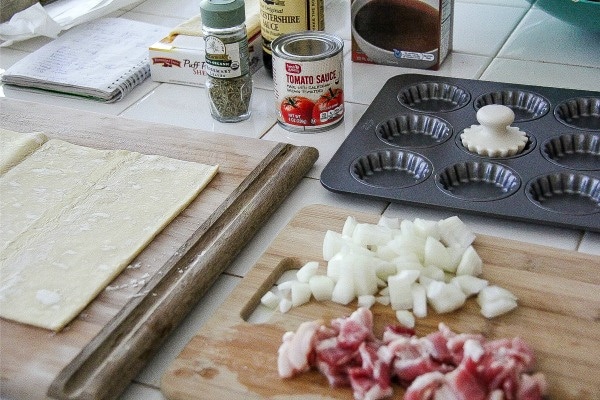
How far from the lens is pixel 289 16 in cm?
151

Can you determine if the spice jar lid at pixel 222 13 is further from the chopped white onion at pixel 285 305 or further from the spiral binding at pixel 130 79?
the chopped white onion at pixel 285 305

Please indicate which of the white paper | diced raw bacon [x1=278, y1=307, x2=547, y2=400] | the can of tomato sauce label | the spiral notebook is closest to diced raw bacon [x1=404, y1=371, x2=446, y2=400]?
diced raw bacon [x1=278, y1=307, x2=547, y2=400]

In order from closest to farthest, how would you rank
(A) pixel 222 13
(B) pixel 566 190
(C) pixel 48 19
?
(B) pixel 566 190 < (A) pixel 222 13 < (C) pixel 48 19

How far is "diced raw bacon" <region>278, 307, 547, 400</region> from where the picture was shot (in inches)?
33.1

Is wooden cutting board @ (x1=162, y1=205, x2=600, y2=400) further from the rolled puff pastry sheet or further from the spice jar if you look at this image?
the spice jar

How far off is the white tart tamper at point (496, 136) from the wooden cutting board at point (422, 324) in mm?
220

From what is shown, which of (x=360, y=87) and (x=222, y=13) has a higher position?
(x=222, y=13)

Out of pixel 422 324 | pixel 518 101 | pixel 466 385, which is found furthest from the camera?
pixel 518 101

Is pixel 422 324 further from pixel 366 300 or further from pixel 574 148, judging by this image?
pixel 574 148

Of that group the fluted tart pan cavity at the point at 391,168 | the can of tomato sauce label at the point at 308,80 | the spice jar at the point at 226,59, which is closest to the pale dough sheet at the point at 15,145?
the spice jar at the point at 226,59

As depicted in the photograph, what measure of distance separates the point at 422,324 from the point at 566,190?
14.8 inches

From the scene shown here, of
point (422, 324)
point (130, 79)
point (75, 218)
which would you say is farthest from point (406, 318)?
point (130, 79)

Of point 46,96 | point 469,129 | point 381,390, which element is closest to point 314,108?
point 469,129

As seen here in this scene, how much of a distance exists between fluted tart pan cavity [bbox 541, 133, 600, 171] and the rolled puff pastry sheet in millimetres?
497
